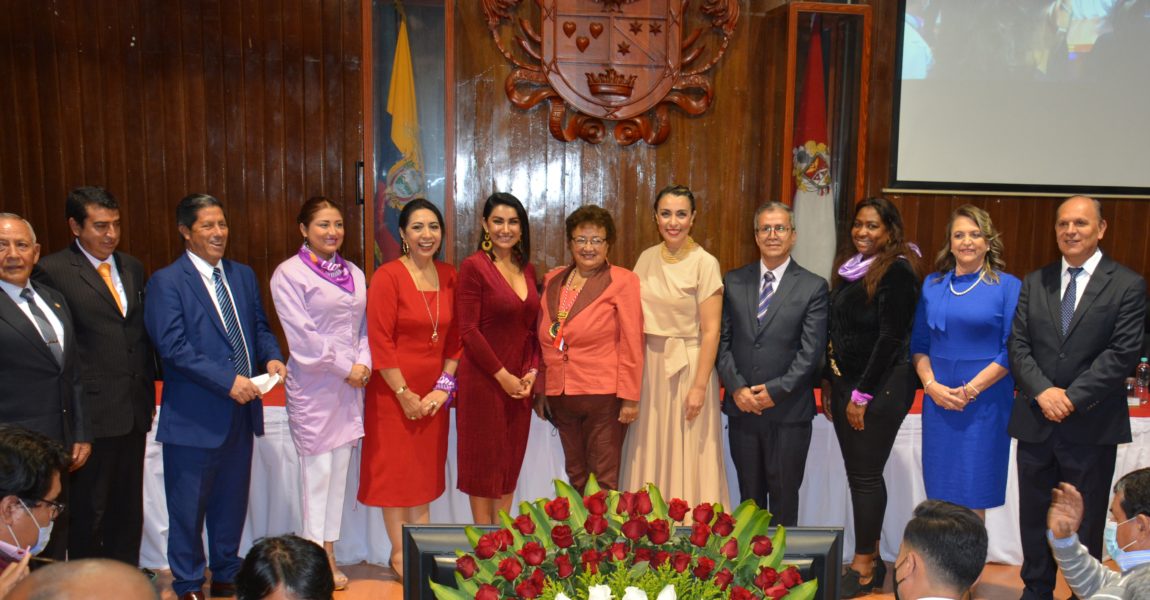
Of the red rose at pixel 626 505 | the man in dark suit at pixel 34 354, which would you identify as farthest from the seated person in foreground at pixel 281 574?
the man in dark suit at pixel 34 354

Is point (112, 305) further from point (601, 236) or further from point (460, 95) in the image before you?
point (460, 95)

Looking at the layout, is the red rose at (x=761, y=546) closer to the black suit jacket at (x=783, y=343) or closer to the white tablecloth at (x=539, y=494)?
the black suit jacket at (x=783, y=343)

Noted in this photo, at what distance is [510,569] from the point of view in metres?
1.36

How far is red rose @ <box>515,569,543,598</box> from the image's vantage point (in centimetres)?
133

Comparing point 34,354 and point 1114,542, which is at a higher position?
point 34,354

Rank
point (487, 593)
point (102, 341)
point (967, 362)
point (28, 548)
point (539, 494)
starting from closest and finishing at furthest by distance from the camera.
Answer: point (487, 593) < point (28, 548) < point (102, 341) < point (967, 362) < point (539, 494)

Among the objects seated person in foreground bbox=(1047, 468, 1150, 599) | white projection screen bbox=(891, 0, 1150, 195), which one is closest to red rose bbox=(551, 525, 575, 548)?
seated person in foreground bbox=(1047, 468, 1150, 599)

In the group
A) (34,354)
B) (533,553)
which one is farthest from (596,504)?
(34,354)

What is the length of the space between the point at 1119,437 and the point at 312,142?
14.8ft

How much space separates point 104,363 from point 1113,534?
2995 mm

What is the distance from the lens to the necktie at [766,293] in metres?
3.16

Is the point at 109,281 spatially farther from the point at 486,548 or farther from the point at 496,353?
the point at 486,548

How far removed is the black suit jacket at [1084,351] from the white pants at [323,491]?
8.16 ft

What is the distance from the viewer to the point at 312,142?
209 inches
